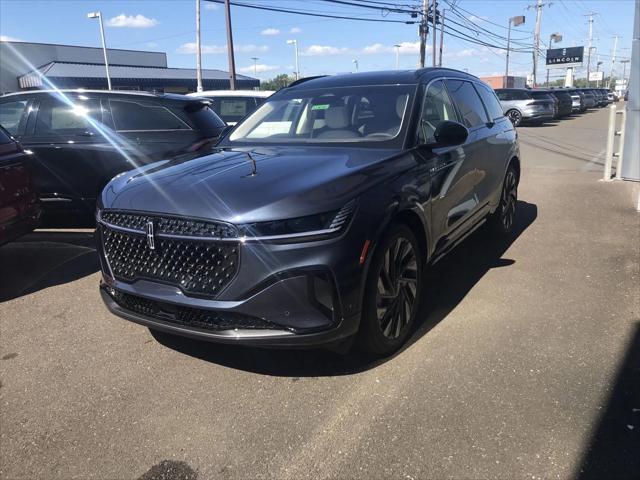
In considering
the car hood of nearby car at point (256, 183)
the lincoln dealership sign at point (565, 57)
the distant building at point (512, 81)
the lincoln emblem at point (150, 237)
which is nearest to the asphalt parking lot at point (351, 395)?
the lincoln emblem at point (150, 237)

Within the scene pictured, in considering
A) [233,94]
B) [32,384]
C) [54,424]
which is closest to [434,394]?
[54,424]

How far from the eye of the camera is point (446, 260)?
5.25m

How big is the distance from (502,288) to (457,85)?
77.0 inches

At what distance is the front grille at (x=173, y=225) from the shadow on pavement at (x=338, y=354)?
37.5 inches

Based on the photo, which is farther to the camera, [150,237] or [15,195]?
[15,195]

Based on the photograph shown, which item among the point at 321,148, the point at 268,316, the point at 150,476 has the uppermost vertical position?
the point at 321,148

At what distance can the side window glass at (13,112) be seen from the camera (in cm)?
637

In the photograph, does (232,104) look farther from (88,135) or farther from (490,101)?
(490,101)

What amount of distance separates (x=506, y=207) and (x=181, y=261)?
14.3ft

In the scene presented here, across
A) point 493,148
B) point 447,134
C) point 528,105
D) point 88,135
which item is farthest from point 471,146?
point 528,105

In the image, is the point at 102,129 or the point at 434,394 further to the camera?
the point at 102,129

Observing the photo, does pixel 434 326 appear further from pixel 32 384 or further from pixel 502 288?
pixel 32 384

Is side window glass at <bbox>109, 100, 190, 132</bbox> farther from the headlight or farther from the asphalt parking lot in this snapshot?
the headlight

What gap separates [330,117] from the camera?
410 cm
